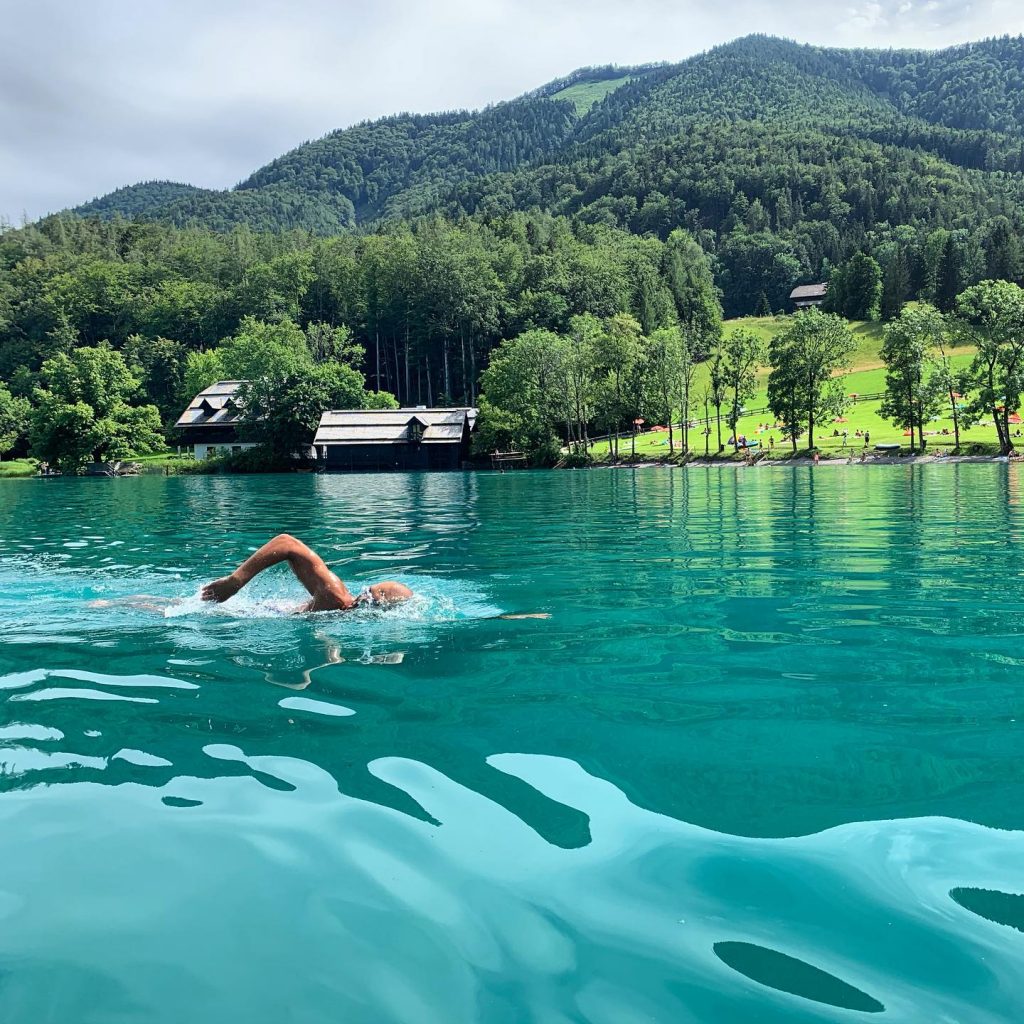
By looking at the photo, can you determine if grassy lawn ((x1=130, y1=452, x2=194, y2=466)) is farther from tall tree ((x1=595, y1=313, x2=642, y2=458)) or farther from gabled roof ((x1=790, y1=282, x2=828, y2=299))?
gabled roof ((x1=790, y1=282, x2=828, y2=299))

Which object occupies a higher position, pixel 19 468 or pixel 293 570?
pixel 19 468

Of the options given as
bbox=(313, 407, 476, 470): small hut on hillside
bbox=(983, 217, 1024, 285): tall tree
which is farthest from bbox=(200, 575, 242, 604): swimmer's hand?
bbox=(983, 217, 1024, 285): tall tree

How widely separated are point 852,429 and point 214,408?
2944 inches

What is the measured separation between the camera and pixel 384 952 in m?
3.45

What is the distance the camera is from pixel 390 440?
9275cm

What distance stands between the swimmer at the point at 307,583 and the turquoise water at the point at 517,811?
12.1 inches

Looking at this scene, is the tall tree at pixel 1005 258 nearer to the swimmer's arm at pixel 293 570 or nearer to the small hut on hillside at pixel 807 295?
the small hut on hillside at pixel 807 295

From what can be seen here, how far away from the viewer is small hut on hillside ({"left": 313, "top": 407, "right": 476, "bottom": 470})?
91500mm

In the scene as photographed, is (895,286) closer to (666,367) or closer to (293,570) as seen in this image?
(666,367)

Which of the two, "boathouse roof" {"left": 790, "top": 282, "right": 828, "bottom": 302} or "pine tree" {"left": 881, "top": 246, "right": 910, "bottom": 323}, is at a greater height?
"boathouse roof" {"left": 790, "top": 282, "right": 828, "bottom": 302}

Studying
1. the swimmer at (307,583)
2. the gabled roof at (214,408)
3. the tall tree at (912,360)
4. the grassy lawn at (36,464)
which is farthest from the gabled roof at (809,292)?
the swimmer at (307,583)

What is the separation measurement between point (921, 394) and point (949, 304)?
79.4 m

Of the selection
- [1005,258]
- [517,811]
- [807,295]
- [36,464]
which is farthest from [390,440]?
[807,295]

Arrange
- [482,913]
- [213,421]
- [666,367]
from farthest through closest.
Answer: [213,421], [666,367], [482,913]
